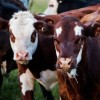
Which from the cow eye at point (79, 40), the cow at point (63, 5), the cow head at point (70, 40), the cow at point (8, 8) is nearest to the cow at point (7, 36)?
the cow at point (8, 8)

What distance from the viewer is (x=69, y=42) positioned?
18.0 feet

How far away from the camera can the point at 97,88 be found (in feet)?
19.4

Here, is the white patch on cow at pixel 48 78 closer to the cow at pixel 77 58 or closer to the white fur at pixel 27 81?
the white fur at pixel 27 81

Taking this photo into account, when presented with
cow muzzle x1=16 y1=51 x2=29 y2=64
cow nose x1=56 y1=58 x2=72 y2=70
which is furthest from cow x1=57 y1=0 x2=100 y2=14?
cow nose x1=56 y1=58 x2=72 y2=70

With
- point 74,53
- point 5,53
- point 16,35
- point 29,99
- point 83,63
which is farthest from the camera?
point 5,53

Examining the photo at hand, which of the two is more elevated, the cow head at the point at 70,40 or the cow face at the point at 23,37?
the cow head at the point at 70,40

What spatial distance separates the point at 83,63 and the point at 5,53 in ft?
6.51

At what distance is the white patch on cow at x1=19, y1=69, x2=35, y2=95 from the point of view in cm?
688

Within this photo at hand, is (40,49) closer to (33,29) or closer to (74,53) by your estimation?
(33,29)

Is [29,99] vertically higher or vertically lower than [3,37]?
lower

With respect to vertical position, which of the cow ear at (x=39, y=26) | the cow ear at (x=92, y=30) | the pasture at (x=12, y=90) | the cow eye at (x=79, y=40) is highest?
the cow ear at (x=92, y=30)

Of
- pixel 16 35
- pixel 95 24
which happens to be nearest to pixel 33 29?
pixel 16 35

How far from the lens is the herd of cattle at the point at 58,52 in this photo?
5.52m

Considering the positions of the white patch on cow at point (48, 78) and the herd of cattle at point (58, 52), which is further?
the white patch on cow at point (48, 78)
